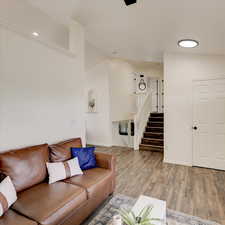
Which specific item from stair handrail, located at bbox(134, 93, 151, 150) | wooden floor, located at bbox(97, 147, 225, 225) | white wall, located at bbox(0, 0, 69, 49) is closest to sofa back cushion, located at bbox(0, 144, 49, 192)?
wooden floor, located at bbox(97, 147, 225, 225)

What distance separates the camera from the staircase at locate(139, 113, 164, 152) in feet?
17.1

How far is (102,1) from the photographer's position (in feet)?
7.62

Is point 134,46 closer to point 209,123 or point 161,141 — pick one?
point 209,123

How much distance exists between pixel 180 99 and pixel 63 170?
3150 millimetres

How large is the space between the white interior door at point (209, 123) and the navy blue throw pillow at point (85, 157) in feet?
8.68

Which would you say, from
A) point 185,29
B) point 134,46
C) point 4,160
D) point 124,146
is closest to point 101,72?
point 134,46

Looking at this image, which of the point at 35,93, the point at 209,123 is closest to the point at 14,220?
the point at 35,93

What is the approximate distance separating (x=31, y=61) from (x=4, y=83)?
52 cm

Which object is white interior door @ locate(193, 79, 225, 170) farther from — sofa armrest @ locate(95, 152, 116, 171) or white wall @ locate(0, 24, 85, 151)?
white wall @ locate(0, 24, 85, 151)

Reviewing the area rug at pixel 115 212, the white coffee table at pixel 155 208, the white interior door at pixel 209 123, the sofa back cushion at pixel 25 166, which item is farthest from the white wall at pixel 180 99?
the sofa back cushion at pixel 25 166

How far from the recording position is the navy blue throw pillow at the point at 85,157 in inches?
95.9

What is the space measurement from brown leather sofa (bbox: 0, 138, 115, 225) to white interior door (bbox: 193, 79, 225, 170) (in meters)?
2.49

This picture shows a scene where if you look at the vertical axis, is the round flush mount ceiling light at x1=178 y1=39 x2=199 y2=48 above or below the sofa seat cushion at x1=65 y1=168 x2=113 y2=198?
above

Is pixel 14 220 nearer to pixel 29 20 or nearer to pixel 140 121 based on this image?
pixel 29 20
